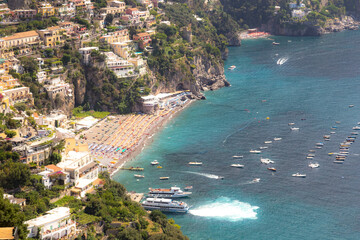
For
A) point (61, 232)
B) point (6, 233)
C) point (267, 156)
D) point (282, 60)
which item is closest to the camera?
point (6, 233)

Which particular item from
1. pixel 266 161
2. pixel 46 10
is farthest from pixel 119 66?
pixel 266 161

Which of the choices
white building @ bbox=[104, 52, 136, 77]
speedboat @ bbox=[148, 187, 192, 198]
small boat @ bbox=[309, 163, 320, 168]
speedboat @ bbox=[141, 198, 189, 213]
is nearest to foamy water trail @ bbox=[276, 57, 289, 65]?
white building @ bbox=[104, 52, 136, 77]

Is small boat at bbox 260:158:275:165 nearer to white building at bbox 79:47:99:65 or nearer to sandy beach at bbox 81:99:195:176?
sandy beach at bbox 81:99:195:176

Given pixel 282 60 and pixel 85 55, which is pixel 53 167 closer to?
pixel 85 55

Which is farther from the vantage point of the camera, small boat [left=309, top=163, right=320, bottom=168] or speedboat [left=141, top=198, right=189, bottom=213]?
small boat [left=309, top=163, right=320, bottom=168]

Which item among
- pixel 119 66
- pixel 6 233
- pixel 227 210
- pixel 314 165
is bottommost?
pixel 227 210

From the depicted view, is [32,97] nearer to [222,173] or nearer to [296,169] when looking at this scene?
[222,173]

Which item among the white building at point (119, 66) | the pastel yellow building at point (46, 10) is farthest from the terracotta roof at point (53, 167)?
the pastel yellow building at point (46, 10)
